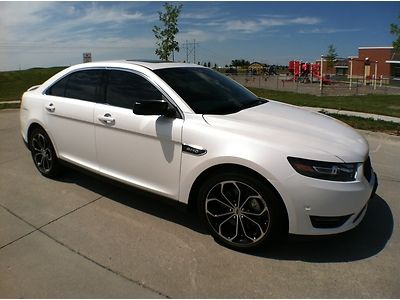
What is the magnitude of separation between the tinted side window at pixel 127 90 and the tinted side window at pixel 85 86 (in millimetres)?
167

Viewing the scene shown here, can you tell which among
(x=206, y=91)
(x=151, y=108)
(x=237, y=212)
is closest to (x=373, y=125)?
(x=206, y=91)

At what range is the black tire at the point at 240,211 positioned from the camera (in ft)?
9.78

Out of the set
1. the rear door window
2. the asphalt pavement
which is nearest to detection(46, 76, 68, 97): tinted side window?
the rear door window

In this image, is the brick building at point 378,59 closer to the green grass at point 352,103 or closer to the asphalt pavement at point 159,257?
the green grass at point 352,103

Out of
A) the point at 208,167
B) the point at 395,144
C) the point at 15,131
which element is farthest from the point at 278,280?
the point at 15,131

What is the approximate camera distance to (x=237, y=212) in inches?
126

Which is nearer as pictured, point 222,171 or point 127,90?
point 222,171

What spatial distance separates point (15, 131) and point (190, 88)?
604 cm

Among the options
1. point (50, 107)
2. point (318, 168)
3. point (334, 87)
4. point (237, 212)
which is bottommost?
point (237, 212)

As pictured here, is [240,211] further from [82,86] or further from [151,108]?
[82,86]

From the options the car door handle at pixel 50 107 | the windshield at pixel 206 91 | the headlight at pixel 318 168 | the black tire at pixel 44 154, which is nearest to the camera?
the headlight at pixel 318 168

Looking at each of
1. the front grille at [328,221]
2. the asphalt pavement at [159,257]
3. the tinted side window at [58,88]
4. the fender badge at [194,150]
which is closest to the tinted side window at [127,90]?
the fender badge at [194,150]

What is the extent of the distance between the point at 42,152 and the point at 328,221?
12.3ft

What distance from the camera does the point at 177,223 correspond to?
376 centimetres
